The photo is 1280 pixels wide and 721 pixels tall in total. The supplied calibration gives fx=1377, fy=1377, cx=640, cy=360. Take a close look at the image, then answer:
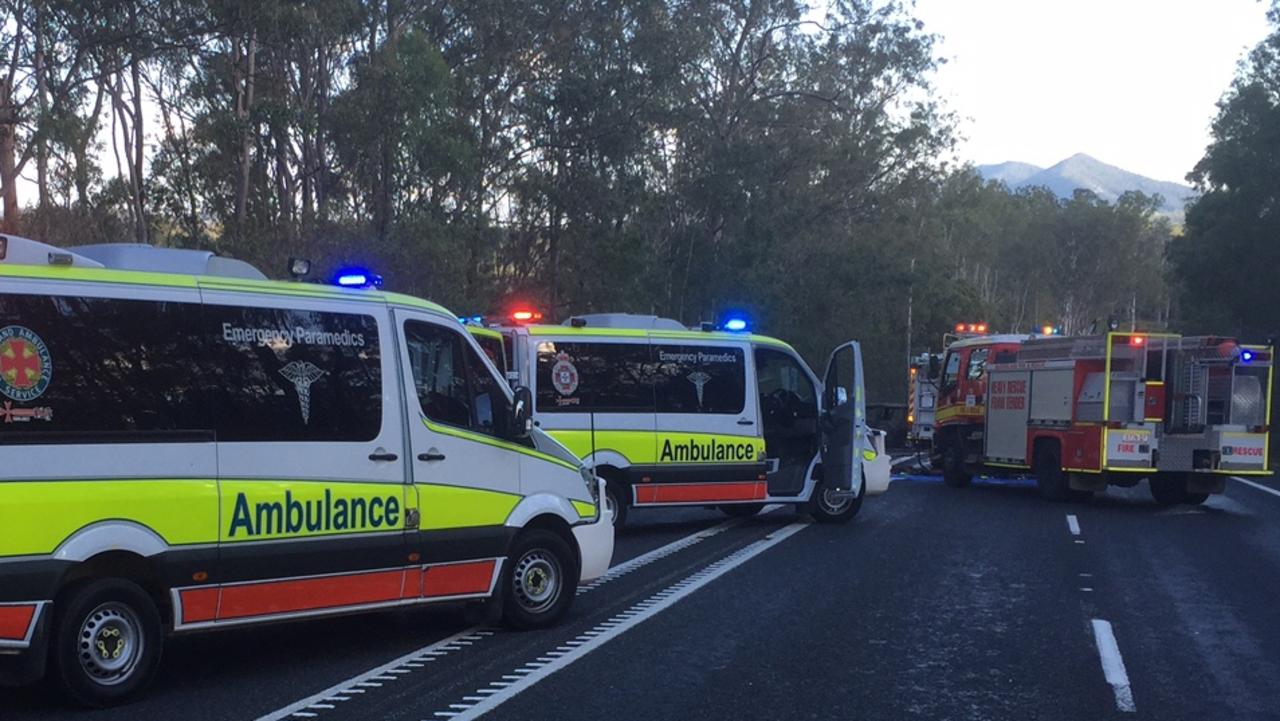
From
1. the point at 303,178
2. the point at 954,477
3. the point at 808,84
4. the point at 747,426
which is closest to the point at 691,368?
the point at 747,426

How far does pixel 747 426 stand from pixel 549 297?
24.9 meters

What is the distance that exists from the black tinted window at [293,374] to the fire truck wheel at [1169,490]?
1575 centimetres

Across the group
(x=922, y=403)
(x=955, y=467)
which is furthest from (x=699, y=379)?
(x=922, y=403)

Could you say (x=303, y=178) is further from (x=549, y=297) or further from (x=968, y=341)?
(x=968, y=341)

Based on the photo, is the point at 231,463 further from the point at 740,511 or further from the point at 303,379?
the point at 740,511

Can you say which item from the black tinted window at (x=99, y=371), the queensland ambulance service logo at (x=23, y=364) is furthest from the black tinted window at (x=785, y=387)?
the queensland ambulance service logo at (x=23, y=364)

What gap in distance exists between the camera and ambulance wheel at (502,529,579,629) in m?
9.16

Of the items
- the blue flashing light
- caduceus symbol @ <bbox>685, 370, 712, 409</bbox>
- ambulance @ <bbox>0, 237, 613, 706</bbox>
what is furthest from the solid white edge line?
the blue flashing light

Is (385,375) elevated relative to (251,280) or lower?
lower

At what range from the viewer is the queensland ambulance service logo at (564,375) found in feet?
47.8

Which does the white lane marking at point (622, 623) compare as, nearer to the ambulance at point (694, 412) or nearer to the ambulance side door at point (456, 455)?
the ambulance side door at point (456, 455)

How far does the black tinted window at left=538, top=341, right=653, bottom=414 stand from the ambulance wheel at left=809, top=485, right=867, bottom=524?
2.70 m

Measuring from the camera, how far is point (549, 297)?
4003cm

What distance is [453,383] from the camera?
885 centimetres
